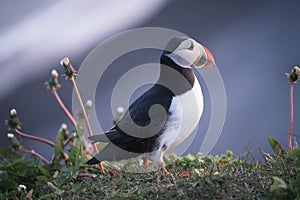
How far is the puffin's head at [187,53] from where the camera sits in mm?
→ 2953

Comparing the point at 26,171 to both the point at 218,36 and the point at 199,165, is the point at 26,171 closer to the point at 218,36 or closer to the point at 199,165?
the point at 199,165

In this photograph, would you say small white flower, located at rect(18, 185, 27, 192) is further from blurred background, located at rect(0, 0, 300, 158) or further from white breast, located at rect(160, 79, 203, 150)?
blurred background, located at rect(0, 0, 300, 158)

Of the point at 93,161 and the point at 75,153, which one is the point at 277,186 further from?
the point at 75,153

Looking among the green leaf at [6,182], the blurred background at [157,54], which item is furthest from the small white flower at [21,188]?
the blurred background at [157,54]

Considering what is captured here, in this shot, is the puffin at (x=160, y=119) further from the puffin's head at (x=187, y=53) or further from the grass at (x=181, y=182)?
the grass at (x=181, y=182)

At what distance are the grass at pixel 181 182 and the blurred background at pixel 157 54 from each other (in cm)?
166

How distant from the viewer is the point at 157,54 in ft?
15.6

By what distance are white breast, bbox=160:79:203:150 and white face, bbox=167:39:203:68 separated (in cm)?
18

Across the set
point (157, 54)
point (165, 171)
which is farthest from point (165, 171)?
point (157, 54)

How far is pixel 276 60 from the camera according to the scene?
4.79 metres

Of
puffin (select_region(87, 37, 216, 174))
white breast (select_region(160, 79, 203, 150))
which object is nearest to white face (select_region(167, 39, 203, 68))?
puffin (select_region(87, 37, 216, 174))

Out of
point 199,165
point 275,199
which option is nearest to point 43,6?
point 199,165

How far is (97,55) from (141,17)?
20.7 inches

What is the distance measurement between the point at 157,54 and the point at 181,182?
2.53 m
